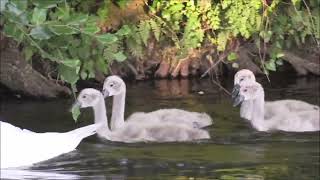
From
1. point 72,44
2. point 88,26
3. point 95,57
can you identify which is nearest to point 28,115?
point 95,57

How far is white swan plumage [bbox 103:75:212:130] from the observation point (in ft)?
19.8

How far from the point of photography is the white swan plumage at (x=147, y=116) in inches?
237

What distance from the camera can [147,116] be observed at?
19.9 feet

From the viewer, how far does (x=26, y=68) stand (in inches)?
305

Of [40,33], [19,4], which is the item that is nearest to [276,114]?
[40,33]

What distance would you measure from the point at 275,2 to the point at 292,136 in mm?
1344

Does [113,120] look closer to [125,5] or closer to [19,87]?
[125,5]

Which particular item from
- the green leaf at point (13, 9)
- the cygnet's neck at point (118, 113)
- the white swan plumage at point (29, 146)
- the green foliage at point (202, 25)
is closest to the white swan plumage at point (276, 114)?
the green foliage at point (202, 25)

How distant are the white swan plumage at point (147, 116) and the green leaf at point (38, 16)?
3.78 meters

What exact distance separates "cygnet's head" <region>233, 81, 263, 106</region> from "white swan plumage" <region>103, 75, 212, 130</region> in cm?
27

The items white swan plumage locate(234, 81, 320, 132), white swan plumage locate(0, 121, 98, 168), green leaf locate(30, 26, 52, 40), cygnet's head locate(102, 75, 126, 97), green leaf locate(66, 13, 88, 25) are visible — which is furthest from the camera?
cygnet's head locate(102, 75, 126, 97)

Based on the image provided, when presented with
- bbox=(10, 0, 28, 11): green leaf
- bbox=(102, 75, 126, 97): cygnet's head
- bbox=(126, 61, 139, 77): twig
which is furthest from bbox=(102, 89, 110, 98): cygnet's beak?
bbox=(10, 0, 28, 11): green leaf

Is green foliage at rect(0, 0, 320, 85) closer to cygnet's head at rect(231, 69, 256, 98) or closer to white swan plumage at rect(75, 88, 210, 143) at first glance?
cygnet's head at rect(231, 69, 256, 98)

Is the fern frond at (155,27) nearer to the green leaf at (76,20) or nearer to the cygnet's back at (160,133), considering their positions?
the cygnet's back at (160,133)
